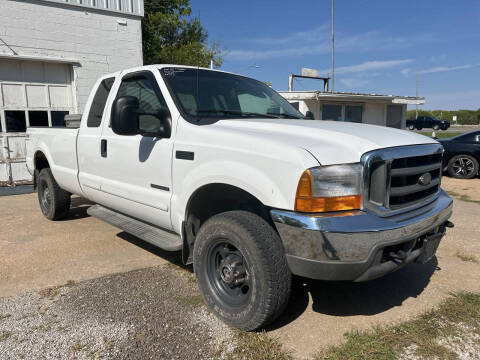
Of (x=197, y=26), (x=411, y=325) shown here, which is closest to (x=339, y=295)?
(x=411, y=325)

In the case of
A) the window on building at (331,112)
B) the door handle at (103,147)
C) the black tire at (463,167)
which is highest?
the window on building at (331,112)

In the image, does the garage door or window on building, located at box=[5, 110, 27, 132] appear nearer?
the garage door

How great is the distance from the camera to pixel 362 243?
2203 millimetres

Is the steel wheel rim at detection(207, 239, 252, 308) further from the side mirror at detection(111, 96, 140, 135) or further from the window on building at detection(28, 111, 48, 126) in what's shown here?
the window on building at detection(28, 111, 48, 126)

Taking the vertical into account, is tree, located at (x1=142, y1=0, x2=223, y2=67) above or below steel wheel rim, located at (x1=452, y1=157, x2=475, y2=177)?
above

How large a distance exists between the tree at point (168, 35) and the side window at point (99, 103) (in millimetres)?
10720

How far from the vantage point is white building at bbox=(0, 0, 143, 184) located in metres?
8.11

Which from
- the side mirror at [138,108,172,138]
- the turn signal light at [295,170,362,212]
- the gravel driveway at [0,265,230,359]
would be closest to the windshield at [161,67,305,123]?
the side mirror at [138,108,172,138]

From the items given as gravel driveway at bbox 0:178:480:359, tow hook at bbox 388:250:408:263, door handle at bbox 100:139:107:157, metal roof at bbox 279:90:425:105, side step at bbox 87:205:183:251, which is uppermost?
metal roof at bbox 279:90:425:105

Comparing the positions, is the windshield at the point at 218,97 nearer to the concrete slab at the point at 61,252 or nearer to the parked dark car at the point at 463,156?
the concrete slab at the point at 61,252

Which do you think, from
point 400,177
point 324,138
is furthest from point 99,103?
point 400,177

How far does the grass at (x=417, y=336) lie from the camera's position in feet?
7.83

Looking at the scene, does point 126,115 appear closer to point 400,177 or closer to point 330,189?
point 330,189

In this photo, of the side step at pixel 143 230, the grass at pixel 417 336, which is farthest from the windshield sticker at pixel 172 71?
the grass at pixel 417 336
